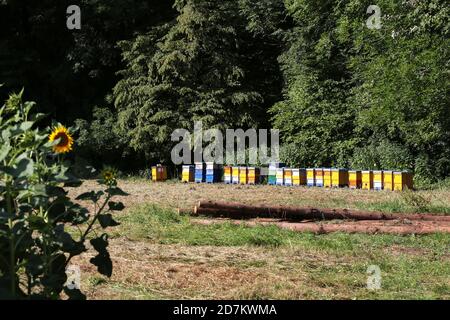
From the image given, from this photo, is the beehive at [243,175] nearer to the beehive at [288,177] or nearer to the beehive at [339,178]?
the beehive at [288,177]

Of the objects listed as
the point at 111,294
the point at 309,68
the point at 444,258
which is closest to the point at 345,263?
the point at 444,258

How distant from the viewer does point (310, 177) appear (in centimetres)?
2002

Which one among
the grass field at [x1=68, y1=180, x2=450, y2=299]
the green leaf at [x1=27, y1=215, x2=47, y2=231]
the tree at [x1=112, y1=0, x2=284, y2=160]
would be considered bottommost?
the grass field at [x1=68, y1=180, x2=450, y2=299]

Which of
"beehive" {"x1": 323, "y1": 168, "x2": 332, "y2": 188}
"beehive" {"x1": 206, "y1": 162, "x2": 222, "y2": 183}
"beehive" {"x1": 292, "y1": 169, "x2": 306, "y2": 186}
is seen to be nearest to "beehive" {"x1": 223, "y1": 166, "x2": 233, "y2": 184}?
"beehive" {"x1": 206, "y1": 162, "x2": 222, "y2": 183}

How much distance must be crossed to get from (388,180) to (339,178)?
1.73 meters

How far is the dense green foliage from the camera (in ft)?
65.6

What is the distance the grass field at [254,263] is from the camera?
5660 mm

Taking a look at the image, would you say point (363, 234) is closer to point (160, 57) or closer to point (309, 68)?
point (309, 68)

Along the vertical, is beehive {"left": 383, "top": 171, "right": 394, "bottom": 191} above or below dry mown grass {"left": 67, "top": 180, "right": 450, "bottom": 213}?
above

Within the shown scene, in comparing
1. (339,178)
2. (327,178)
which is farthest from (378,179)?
(327,178)

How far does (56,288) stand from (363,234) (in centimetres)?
672

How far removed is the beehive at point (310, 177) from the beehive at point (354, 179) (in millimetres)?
1238

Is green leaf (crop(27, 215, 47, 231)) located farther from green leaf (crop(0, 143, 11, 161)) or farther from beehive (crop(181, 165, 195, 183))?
beehive (crop(181, 165, 195, 183))

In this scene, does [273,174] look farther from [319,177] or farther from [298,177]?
[319,177]
